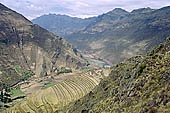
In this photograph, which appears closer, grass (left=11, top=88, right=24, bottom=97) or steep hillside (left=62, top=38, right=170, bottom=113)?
steep hillside (left=62, top=38, right=170, bottom=113)

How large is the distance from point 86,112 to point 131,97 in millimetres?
23754

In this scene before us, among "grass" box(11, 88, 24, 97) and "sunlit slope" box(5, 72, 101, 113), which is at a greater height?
"sunlit slope" box(5, 72, 101, 113)

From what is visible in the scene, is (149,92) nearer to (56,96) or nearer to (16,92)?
(56,96)

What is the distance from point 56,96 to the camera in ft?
435

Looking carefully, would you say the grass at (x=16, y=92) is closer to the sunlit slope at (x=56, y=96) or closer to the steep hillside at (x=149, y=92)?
the sunlit slope at (x=56, y=96)

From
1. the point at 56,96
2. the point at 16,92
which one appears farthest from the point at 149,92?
the point at 16,92

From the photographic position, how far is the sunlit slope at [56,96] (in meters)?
115

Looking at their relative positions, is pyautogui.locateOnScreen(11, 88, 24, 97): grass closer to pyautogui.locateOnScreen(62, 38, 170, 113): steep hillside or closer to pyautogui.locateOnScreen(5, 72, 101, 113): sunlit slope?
Answer: pyautogui.locateOnScreen(5, 72, 101, 113): sunlit slope

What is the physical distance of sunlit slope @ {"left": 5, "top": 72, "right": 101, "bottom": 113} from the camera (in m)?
115

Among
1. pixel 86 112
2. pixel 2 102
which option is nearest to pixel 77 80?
pixel 2 102

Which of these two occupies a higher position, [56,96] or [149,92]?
[149,92]

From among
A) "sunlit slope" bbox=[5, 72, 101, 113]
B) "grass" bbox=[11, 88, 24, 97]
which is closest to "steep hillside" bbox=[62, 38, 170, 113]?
"sunlit slope" bbox=[5, 72, 101, 113]

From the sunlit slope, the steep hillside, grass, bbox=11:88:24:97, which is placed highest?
the steep hillside

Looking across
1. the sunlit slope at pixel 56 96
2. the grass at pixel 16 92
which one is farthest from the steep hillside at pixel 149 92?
the grass at pixel 16 92
